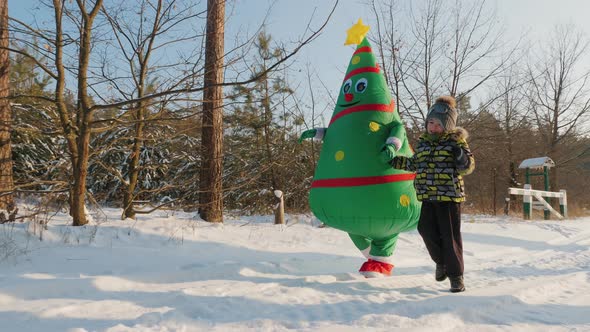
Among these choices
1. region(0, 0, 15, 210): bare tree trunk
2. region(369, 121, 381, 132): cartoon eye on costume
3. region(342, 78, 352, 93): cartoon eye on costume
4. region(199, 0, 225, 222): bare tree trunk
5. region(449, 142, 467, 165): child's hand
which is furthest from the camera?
region(199, 0, 225, 222): bare tree trunk

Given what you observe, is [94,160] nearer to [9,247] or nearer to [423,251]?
[9,247]

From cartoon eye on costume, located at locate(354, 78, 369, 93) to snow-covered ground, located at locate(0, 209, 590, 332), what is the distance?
5.46 ft

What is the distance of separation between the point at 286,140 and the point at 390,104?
29.6 ft

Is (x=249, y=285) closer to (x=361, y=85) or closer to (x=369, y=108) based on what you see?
(x=369, y=108)

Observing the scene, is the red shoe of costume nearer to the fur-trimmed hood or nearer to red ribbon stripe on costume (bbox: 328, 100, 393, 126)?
the fur-trimmed hood

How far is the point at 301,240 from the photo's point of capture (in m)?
5.04

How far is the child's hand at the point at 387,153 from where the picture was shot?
3.06 meters

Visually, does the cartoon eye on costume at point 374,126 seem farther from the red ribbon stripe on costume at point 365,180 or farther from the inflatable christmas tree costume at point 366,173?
the red ribbon stripe on costume at point 365,180

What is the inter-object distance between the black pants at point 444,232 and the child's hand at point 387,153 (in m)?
0.45

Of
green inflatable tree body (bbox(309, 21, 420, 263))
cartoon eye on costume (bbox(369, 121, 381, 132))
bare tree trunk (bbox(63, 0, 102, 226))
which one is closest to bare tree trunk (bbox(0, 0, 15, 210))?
bare tree trunk (bbox(63, 0, 102, 226))

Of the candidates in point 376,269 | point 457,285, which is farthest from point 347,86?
point 457,285

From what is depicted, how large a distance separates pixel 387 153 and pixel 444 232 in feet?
2.45

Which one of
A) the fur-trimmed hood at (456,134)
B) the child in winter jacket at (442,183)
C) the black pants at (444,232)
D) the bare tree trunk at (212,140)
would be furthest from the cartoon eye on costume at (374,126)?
the bare tree trunk at (212,140)

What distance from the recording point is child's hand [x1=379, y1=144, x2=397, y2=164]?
10.0 ft
